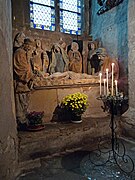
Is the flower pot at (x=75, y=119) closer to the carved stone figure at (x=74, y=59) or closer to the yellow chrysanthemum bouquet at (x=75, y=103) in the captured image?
the yellow chrysanthemum bouquet at (x=75, y=103)

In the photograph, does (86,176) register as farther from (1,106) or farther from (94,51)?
(94,51)

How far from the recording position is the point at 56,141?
2.46m

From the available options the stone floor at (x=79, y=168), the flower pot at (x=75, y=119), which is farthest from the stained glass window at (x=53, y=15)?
the stone floor at (x=79, y=168)

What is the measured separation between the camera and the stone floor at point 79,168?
1.88m

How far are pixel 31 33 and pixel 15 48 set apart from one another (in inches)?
56.5

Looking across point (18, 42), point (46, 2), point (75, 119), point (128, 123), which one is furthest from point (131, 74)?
point (46, 2)

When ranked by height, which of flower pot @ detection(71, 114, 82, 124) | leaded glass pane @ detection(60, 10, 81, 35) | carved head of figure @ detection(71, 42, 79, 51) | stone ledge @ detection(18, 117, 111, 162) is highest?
leaded glass pane @ detection(60, 10, 81, 35)

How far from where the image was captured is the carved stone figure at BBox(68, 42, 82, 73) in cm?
386

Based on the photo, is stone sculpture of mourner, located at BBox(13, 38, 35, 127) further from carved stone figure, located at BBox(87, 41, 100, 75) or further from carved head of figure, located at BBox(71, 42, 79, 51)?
carved stone figure, located at BBox(87, 41, 100, 75)

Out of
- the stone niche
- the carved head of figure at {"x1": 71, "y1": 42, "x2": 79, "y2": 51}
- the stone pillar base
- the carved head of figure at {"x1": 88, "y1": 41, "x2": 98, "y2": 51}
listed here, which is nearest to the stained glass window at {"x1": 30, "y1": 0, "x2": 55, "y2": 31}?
the carved head of figure at {"x1": 71, "y1": 42, "x2": 79, "y2": 51}

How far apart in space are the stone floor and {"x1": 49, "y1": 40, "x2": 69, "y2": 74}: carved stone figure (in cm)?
186

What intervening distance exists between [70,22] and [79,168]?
3.77 meters

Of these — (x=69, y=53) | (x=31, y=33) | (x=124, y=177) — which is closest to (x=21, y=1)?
(x=31, y=33)

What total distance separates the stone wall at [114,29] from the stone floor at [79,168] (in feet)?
6.60
